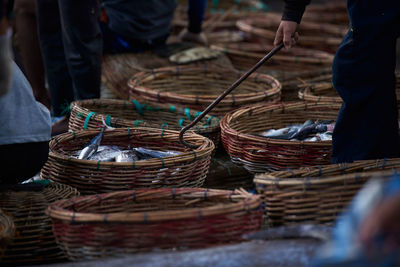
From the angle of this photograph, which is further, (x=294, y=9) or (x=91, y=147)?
(x=91, y=147)

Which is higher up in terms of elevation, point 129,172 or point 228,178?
point 129,172

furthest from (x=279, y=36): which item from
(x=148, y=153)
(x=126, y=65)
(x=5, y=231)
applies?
(x=126, y=65)

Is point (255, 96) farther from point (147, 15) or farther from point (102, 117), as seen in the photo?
point (147, 15)

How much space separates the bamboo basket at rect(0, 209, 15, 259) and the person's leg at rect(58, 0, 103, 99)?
6.04ft

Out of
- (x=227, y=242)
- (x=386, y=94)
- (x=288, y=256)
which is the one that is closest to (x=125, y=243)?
(x=227, y=242)

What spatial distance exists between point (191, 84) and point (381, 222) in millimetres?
3638

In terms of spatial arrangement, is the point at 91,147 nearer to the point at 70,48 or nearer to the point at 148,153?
the point at 148,153

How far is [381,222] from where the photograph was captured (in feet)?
4.28

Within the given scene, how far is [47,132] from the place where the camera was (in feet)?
8.96

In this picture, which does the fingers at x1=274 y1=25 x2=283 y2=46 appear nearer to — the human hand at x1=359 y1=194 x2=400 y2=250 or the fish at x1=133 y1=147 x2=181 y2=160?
the fish at x1=133 y1=147 x2=181 y2=160

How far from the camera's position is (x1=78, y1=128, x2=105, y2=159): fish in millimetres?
3257

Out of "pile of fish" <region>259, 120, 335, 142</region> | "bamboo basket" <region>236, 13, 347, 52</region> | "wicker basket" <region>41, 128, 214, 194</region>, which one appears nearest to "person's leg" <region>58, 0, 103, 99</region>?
"wicker basket" <region>41, 128, 214, 194</region>

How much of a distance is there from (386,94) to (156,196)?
120 centimetres

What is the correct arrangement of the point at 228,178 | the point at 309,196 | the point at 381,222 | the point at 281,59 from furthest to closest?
1. the point at 281,59
2. the point at 228,178
3. the point at 309,196
4. the point at 381,222
